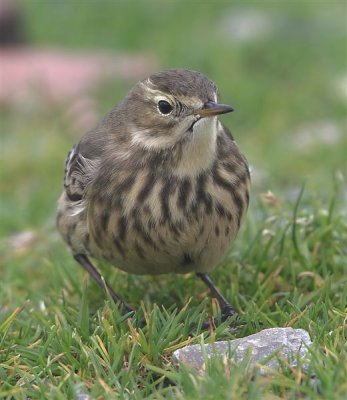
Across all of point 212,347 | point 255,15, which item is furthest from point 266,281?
point 255,15

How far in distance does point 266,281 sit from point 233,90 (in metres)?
6.45

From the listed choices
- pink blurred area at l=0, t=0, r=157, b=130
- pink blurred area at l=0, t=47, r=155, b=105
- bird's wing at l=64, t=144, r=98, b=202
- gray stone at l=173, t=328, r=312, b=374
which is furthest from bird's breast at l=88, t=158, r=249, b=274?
pink blurred area at l=0, t=47, r=155, b=105

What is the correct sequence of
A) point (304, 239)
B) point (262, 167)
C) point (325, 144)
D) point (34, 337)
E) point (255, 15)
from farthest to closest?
point (255, 15), point (325, 144), point (262, 167), point (304, 239), point (34, 337)

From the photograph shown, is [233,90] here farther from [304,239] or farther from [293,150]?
[304,239]

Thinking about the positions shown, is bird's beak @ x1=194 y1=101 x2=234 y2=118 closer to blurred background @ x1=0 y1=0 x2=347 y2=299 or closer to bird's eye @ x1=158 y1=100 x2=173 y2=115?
bird's eye @ x1=158 y1=100 x2=173 y2=115

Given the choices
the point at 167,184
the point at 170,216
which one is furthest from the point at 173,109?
the point at 170,216

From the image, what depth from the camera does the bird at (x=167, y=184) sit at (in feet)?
16.4

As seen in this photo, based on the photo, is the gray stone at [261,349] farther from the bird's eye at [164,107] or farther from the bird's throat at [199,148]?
the bird's eye at [164,107]

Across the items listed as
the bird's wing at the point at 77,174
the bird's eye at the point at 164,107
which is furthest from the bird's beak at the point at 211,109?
the bird's wing at the point at 77,174

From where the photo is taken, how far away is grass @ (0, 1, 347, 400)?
14.1 ft

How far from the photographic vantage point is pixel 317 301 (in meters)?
5.01

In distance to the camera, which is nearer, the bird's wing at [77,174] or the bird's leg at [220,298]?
the bird's leg at [220,298]

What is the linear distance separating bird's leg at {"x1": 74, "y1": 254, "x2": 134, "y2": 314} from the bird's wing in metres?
0.39

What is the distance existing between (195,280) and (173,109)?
1.28 metres
